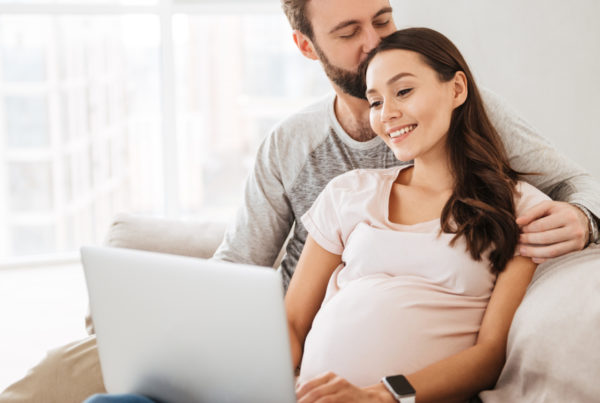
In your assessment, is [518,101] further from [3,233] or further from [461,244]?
[3,233]

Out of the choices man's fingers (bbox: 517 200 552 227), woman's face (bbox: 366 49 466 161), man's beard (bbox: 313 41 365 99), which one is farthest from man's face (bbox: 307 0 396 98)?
man's fingers (bbox: 517 200 552 227)

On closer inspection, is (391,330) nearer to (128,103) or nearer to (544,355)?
(544,355)

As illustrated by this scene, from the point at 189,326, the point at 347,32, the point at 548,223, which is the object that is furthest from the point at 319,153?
the point at 189,326

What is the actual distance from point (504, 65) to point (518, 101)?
0.19 meters

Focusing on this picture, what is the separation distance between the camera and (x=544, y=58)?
122 inches

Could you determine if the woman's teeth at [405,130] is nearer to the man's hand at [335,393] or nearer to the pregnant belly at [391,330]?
the pregnant belly at [391,330]

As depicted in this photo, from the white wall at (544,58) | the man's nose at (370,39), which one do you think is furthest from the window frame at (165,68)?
the man's nose at (370,39)

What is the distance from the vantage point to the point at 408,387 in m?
1.12

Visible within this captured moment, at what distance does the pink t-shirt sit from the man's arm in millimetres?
80

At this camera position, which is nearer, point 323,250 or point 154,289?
point 154,289

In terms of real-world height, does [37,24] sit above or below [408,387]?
above

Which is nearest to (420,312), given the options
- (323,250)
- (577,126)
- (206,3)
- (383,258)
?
(383,258)

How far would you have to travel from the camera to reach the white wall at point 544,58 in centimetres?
299

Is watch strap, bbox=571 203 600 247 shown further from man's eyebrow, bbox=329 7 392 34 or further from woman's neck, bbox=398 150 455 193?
man's eyebrow, bbox=329 7 392 34
